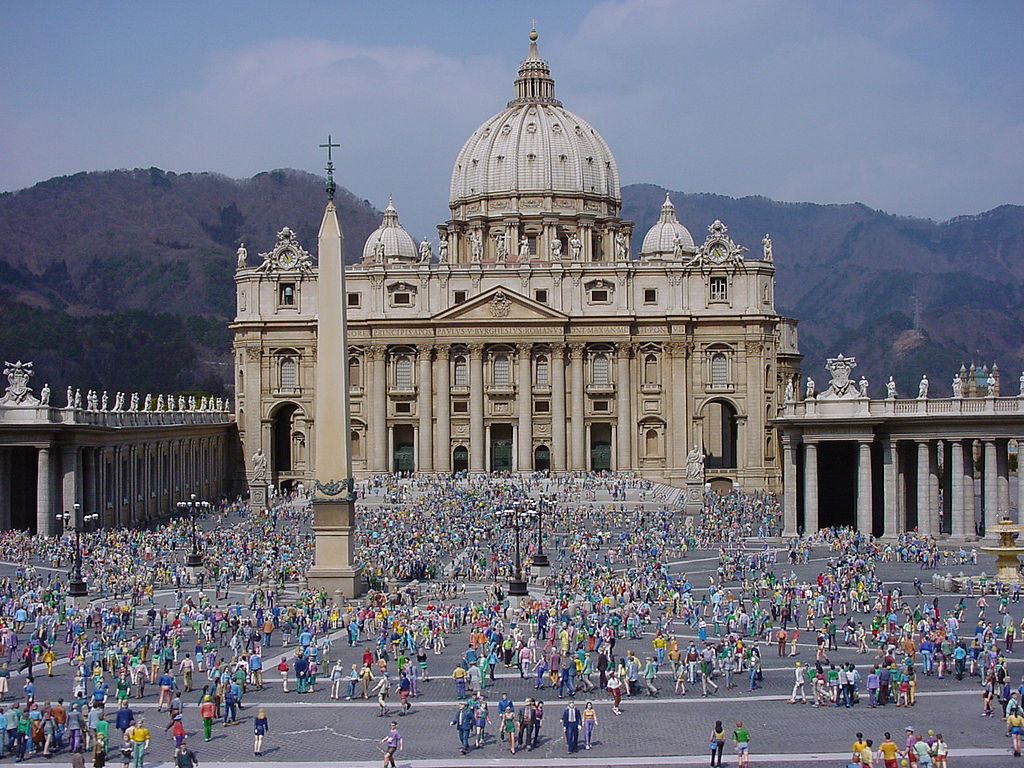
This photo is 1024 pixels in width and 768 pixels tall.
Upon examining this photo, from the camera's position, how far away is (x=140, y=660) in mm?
36719

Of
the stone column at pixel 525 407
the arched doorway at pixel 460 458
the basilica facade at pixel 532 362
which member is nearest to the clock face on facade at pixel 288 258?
the basilica facade at pixel 532 362

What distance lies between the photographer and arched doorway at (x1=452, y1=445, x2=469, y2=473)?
107 m

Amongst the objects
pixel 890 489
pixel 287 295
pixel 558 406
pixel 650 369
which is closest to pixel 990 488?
pixel 890 489

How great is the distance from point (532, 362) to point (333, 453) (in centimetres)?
5819

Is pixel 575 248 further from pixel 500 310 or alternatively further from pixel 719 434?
pixel 719 434

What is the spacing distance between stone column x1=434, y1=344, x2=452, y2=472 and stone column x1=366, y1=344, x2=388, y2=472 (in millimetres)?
3653

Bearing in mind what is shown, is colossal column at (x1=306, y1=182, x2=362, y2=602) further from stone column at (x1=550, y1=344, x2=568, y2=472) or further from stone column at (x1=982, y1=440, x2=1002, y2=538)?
stone column at (x1=550, y1=344, x2=568, y2=472)

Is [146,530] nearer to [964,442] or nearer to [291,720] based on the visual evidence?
[964,442]

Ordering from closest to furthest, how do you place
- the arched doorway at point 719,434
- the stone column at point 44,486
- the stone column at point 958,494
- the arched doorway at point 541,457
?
the stone column at point 958,494, the stone column at point 44,486, the arched doorway at point 541,457, the arched doorway at point 719,434

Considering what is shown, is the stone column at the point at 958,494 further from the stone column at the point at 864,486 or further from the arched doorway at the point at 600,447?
the arched doorway at the point at 600,447

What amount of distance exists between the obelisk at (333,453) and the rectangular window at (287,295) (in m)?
60.3

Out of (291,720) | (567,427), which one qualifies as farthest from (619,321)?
(291,720)

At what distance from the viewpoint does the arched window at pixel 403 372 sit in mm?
107062

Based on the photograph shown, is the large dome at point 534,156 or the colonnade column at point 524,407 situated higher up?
the large dome at point 534,156
